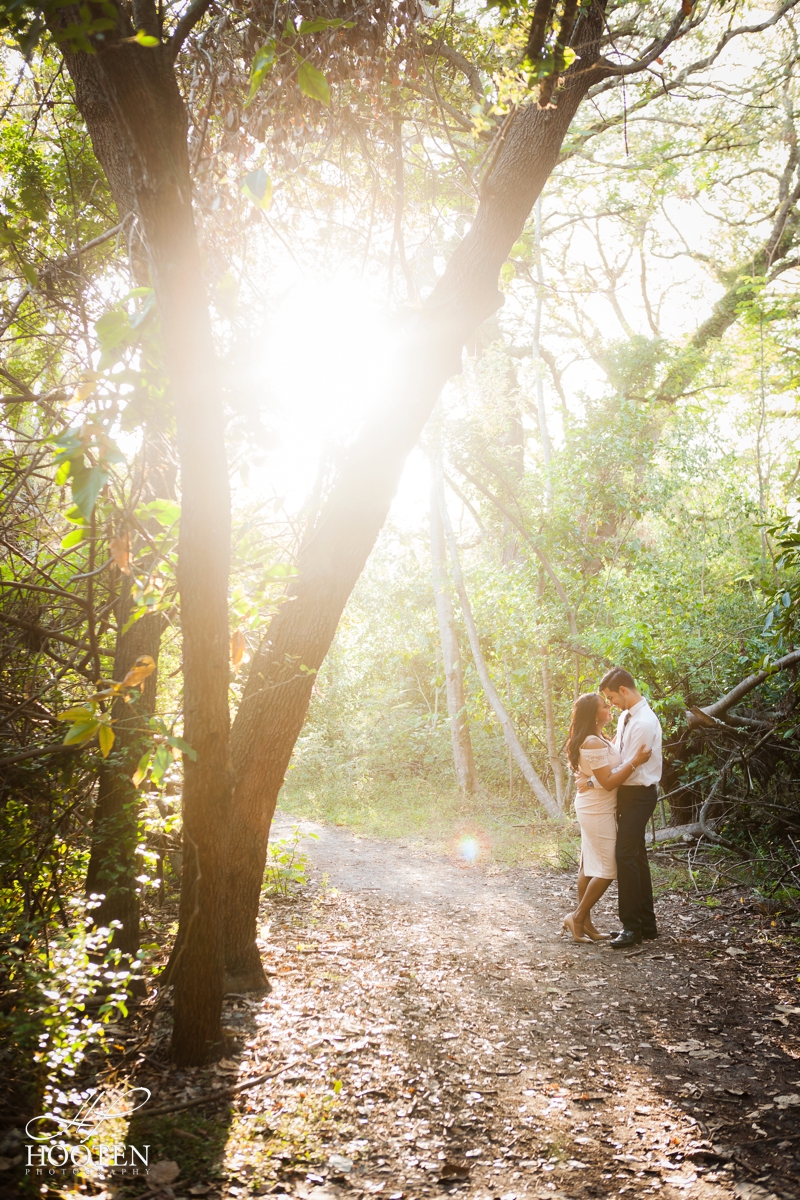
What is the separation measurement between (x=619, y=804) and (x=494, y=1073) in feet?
8.03

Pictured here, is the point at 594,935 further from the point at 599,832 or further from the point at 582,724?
the point at 582,724

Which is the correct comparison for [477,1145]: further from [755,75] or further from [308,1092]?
[755,75]

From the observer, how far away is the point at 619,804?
541cm

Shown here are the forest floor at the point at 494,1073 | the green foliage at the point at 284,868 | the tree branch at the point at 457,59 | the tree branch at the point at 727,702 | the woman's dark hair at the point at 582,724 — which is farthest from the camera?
the tree branch at the point at 727,702

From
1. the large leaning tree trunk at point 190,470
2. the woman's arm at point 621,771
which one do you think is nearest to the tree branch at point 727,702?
the woman's arm at point 621,771

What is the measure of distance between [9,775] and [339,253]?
4.37 m

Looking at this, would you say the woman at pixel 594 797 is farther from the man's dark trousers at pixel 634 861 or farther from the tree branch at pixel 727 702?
the tree branch at pixel 727 702

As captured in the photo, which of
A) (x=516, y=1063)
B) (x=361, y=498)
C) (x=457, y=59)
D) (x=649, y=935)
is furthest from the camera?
(x=649, y=935)

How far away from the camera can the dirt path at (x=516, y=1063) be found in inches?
102

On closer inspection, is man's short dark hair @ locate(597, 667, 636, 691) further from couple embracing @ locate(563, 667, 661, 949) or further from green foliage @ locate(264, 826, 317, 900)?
green foliage @ locate(264, 826, 317, 900)

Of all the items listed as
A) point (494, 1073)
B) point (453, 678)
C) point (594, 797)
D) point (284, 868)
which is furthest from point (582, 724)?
point (453, 678)

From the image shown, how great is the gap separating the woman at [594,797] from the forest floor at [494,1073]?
1.13ft

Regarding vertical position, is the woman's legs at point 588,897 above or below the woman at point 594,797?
below

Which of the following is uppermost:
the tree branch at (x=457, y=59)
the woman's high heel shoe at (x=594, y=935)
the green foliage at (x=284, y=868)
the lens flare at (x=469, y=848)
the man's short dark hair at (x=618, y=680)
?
the tree branch at (x=457, y=59)
